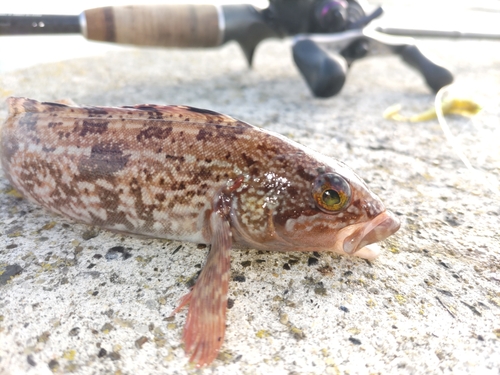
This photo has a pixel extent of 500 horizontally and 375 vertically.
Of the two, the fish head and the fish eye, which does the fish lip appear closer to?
the fish head

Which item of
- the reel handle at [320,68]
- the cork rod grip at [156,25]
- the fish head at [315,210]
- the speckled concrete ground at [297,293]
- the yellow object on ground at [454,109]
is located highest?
the cork rod grip at [156,25]

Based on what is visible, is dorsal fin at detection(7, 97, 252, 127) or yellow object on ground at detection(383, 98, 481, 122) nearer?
dorsal fin at detection(7, 97, 252, 127)

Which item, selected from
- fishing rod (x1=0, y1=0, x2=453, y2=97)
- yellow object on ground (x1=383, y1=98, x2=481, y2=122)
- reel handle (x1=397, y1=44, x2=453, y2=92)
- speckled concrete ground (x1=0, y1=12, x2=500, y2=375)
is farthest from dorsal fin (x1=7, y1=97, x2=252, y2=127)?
reel handle (x1=397, y1=44, x2=453, y2=92)

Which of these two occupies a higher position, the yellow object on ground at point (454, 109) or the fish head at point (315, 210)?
the fish head at point (315, 210)

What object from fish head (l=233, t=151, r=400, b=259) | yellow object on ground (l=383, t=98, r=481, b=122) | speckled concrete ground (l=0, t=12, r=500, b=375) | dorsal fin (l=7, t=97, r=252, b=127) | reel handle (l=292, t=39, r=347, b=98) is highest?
dorsal fin (l=7, t=97, r=252, b=127)

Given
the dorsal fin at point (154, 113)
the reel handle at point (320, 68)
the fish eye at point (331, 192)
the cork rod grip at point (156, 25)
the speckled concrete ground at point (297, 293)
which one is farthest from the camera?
the cork rod grip at point (156, 25)

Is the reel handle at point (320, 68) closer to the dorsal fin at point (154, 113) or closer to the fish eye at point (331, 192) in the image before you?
the dorsal fin at point (154, 113)

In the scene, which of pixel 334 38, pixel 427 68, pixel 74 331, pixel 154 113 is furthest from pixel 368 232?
pixel 427 68

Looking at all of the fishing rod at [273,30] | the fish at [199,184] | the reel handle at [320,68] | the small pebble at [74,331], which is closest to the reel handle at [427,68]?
the fishing rod at [273,30]

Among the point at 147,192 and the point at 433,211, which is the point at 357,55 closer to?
the point at 433,211

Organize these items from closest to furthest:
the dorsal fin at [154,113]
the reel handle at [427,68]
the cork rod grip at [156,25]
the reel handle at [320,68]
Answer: the dorsal fin at [154,113], the reel handle at [320,68], the cork rod grip at [156,25], the reel handle at [427,68]
